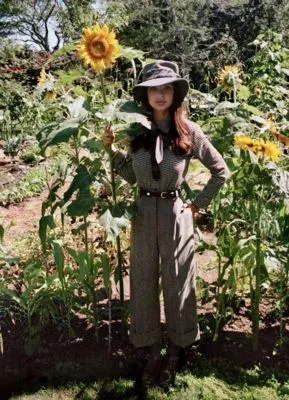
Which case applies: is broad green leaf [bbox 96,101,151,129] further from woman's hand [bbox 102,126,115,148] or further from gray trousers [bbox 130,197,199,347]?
gray trousers [bbox 130,197,199,347]

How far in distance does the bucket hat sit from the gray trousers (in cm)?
45

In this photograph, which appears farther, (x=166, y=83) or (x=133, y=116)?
(x=166, y=83)

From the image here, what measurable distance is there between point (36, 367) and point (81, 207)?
93 cm

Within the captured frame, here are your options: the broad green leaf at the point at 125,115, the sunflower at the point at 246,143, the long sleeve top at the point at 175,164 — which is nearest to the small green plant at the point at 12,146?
the long sleeve top at the point at 175,164

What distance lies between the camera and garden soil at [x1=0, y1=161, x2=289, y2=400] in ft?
8.21

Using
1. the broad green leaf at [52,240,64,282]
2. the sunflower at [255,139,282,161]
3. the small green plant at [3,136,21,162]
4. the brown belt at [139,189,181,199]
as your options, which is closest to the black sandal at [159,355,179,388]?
the broad green leaf at [52,240,64,282]

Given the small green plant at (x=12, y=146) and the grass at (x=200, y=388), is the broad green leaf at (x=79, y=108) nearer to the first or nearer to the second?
the grass at (x=200, y=388)

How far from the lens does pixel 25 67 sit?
11.0 meters

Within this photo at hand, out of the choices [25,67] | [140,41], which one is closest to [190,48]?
[140,41]

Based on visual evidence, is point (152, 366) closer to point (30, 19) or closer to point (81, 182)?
point (81, 182)

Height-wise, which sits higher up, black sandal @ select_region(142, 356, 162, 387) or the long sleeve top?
the long sleeve top

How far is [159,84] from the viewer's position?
2037mm

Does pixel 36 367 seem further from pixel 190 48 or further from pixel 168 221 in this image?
pixel 190 48

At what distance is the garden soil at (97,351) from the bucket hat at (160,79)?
124 centimetres
